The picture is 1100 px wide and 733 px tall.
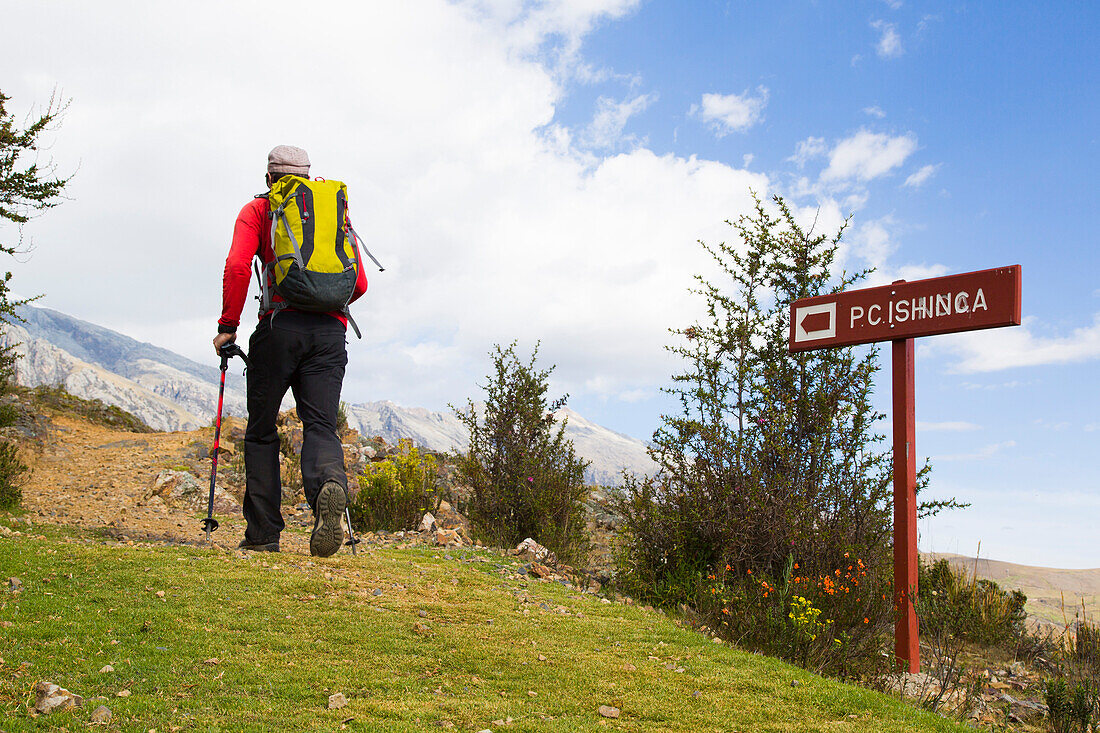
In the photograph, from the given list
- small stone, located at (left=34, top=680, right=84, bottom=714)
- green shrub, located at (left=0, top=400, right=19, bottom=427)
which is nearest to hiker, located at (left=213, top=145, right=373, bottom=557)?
small stone, located at (left=34, top=680, right=84, bottom=714)

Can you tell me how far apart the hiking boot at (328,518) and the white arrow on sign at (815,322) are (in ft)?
13.6

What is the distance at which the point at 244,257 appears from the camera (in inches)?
209

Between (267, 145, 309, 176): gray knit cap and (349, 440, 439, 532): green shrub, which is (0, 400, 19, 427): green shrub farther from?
(267, 145, 309, 176): gray knit cap

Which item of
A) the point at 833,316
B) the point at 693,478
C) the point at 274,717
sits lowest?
the point at 274,717

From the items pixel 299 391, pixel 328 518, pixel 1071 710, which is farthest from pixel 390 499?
pixel 1071 710

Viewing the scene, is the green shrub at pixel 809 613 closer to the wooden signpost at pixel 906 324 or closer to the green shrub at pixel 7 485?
the wooden signpost at pixel 906 324

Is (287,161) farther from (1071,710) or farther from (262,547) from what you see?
(1071,710)

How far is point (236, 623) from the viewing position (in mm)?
4070

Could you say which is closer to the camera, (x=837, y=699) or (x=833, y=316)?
(x=837, y=699)

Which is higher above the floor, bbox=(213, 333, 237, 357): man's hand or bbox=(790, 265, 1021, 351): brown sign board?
bbox=(790, 265, 1021, 351): brown sign board

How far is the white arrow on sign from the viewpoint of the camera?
254 inches

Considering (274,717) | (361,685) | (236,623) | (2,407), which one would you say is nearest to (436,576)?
(236,623)

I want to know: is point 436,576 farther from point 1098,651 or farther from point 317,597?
point 1098,651

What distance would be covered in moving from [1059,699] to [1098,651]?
126 inches
